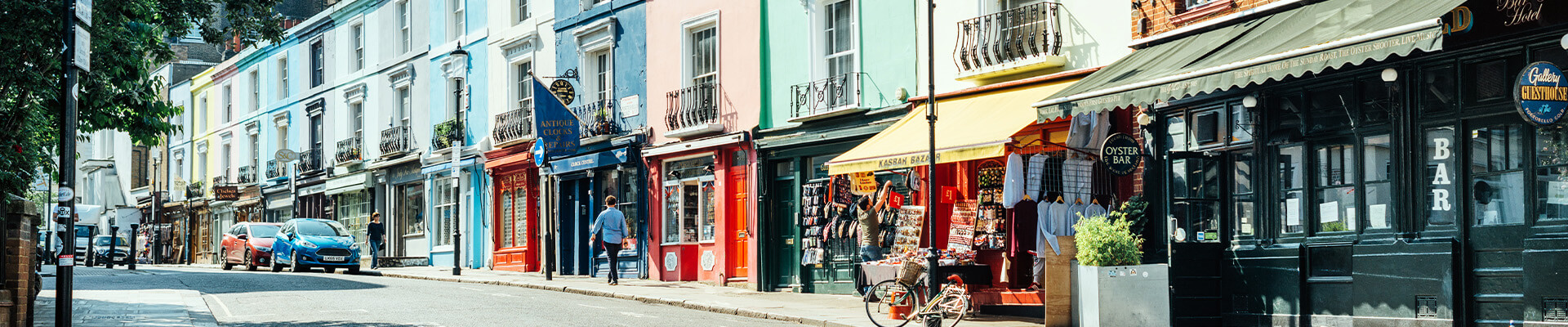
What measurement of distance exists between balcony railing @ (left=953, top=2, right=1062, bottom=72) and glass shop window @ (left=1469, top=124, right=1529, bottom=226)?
5.46m

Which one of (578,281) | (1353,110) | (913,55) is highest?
(913,55)

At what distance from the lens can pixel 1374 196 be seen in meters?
12.0

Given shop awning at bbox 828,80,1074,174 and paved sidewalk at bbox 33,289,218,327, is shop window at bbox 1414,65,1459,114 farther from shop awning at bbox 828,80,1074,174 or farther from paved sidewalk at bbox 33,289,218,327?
paved sidewalk at bbox 33,289,218,327

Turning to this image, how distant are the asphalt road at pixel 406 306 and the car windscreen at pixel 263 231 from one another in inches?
323

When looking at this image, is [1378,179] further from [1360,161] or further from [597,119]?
[597,119]

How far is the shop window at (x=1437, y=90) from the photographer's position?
37.1 ft

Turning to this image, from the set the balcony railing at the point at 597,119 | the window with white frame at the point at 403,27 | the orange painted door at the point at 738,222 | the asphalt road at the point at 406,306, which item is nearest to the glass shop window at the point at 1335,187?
the asphalt road at the point at 406,306

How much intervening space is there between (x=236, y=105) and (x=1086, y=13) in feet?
127

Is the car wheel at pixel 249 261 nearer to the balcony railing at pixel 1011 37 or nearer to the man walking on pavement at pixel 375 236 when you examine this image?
the man walking on pavement at pixel 375 236

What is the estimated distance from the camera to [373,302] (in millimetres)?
17281

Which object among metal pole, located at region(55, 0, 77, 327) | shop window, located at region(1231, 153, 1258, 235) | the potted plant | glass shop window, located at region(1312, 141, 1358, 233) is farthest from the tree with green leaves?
glass shop window, located at region(1312, 141, 1358, 233)

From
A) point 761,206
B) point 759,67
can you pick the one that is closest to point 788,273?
point 761,206

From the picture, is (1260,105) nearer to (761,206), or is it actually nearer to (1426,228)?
(1426,228)

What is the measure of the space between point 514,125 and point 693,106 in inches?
269
